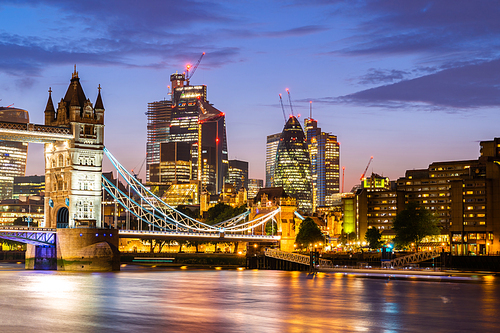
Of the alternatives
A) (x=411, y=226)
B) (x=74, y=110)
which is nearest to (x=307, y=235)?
(x=411, y=226)

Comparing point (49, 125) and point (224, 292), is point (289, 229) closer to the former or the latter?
point (49, 125)

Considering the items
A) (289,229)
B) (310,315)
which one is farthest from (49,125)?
(289,229)

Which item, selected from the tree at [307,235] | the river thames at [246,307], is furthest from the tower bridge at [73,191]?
the tree at [307,235]

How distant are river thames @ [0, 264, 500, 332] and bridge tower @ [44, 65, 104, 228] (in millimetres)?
25436

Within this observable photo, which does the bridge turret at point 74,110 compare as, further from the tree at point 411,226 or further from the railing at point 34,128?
the tree at point 411,226

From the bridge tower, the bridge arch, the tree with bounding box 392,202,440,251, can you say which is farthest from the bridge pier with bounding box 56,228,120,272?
the tree with bounding box 392,202,440,251

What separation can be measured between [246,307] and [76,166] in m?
56.2

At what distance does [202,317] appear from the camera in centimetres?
4309

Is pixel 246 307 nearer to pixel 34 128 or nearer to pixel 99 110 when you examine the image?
pixel 34 128

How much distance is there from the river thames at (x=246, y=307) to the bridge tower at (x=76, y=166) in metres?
25.4

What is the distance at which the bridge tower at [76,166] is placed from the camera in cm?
10025

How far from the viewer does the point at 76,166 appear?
100 m

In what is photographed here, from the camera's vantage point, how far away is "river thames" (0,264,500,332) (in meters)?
39.4

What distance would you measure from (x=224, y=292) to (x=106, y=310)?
19.4m
